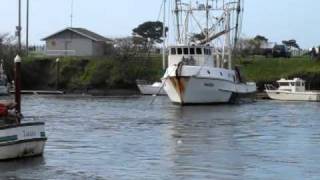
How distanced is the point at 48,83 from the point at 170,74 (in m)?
45.8

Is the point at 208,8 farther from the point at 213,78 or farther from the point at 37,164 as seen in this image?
the point at 37,164

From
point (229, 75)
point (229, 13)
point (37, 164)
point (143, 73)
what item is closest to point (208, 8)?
point (229, 13)

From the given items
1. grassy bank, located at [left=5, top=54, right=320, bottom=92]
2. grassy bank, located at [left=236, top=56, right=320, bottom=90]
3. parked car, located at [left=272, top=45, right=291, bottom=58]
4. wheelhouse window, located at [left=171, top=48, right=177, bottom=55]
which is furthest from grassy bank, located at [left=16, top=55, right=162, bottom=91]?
wheelhouse window, located at [left=171, top=48, right=177, bottom=55]

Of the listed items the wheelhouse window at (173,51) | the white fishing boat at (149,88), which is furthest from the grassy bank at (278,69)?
the wheelhouse window at (173,51)

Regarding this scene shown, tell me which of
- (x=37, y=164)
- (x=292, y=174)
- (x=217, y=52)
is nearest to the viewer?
(x=292, y=174)

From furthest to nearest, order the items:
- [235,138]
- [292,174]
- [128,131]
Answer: [128,131] → [235,138] → [292,174]

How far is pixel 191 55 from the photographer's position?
78750 millimetres

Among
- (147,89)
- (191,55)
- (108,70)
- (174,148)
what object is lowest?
(147,89)

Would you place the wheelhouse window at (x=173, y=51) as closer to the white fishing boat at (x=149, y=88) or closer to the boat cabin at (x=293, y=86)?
the boat cabin at (x=293, y=86)

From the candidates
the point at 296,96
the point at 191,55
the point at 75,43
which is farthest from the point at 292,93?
the point at 75,43

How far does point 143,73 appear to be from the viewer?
118 metres

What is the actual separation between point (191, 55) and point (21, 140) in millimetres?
51484

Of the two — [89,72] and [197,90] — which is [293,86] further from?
[89,72]

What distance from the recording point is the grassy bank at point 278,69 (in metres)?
107
